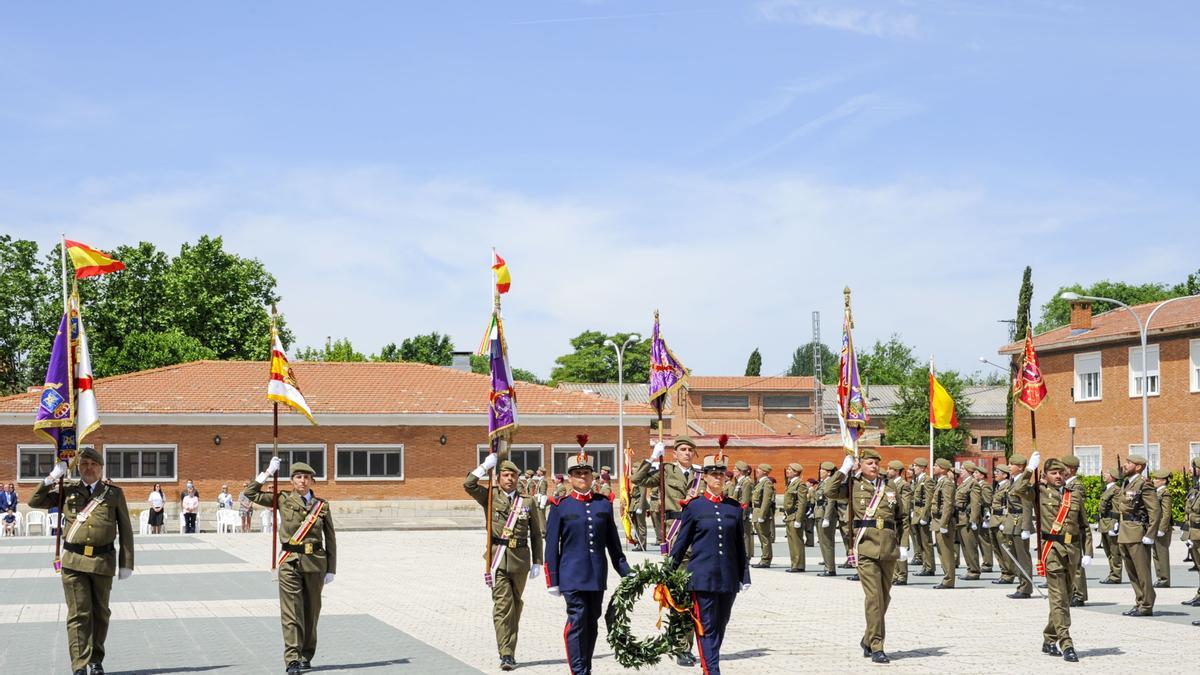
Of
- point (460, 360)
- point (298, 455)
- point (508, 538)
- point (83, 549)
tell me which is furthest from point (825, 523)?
point (460, 360)

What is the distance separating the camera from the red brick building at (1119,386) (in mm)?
45469

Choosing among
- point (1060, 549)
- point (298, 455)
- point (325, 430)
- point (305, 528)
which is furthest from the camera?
point (325, 430)

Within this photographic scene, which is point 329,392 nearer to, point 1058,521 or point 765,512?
point 765,512

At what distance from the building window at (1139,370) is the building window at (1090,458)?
2.81 metres

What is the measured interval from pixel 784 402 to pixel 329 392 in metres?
50.1

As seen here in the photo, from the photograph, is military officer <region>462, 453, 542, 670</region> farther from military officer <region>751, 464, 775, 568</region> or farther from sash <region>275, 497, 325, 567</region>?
military officer <region>751, 464, 775, 568</region>

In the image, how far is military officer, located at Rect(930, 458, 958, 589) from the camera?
19984mm

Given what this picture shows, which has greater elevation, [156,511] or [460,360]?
[460,360]

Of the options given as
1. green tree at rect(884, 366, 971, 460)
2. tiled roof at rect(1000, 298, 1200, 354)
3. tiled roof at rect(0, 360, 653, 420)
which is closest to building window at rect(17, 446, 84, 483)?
tiled roof at rect(0, 360, 653, 420)

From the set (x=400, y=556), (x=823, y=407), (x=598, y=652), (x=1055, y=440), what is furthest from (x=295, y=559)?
(x=823, y=407)

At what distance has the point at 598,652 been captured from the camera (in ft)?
43.3

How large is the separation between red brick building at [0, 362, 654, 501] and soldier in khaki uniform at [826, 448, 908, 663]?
32304 mm

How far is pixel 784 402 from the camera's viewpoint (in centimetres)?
9175

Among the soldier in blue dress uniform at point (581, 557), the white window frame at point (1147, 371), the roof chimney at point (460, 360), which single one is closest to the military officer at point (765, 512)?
the soldier in blue dress uniform at point (581, 557)
